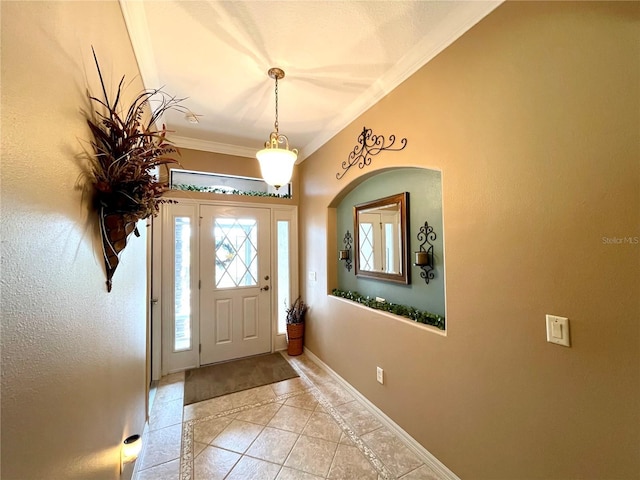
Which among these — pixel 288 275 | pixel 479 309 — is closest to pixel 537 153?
pixel 479 309

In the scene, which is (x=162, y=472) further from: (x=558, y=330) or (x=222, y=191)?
(x=222, y=191)

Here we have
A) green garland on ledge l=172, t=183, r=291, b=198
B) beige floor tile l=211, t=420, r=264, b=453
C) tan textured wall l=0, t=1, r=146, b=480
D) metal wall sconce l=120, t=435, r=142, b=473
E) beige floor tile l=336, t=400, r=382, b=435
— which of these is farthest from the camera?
green garland on ledge l=172, t=183, r=291, b=198

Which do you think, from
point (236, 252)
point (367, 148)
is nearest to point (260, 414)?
point (236, 252)

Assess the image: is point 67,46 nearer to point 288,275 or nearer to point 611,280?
point 611,280

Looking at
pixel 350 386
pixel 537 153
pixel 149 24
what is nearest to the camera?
pixel 537 153

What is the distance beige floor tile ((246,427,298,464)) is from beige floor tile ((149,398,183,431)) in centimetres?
77

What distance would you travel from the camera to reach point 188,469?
5.83 ft

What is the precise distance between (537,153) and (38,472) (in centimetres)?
207

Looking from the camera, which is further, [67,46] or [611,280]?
[611,280]

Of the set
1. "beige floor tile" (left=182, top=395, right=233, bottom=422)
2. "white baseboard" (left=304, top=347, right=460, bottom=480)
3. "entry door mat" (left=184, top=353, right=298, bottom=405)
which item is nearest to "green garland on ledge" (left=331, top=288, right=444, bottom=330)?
"white baseboard" (left=304, top=347, right=460, bottom=480)

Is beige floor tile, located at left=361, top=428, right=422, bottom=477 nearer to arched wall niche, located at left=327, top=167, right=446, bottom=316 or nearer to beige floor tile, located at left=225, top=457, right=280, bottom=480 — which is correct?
beige floor tile, located at left=225, top=457, right=280, bottom=480

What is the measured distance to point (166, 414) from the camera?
7.74ft

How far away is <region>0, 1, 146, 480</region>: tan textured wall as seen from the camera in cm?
57

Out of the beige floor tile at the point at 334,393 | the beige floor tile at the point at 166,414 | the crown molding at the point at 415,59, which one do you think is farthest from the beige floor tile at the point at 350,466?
the crown molding at the point at 415,59
